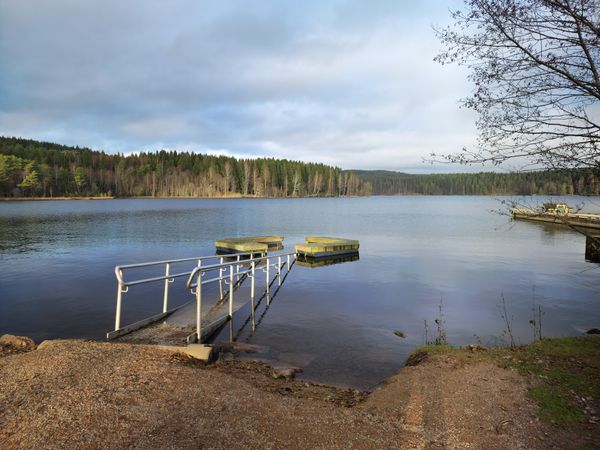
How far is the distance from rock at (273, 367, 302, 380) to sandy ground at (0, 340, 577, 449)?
24.1 inches

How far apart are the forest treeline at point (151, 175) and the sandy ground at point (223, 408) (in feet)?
420

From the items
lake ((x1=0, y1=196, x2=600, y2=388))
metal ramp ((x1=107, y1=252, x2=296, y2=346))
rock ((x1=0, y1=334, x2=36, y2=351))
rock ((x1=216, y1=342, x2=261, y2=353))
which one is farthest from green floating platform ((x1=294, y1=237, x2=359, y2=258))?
rock ((x1=0, y1=334, x2=36, y2=351))

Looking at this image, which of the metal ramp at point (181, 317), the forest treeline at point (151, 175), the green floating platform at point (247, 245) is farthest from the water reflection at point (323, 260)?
the forest treeline at point (151, 175)

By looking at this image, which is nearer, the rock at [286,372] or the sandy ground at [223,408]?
the sandy ground at [223,408]

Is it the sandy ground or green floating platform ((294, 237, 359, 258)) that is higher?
the sandy ground

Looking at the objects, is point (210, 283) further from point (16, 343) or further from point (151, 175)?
point (151, 175)

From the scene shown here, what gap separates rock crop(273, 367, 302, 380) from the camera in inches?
312

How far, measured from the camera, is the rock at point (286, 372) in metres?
7.92

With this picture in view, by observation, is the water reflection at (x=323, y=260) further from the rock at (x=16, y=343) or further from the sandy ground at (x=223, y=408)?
the sandy ground at (x=223, y=408)

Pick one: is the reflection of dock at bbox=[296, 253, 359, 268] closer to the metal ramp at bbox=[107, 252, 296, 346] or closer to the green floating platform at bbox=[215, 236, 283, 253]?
the green floating platform at bbox=[215, 236, 283, 253]

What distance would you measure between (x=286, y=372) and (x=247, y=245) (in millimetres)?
17406

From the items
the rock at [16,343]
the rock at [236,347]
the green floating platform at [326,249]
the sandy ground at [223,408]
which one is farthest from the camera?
the green floating platform at [326,249]

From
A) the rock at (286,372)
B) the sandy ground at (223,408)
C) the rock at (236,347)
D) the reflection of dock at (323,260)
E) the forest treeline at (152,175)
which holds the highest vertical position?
the forest treeline at (152,175)

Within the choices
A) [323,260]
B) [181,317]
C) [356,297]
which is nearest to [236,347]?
[181,317]
